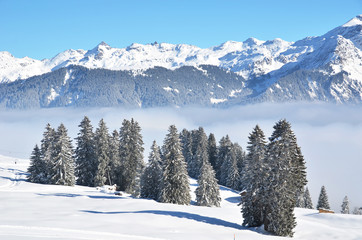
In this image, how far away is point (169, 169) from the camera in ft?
170

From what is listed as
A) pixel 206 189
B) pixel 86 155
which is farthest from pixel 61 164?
pixel 206 189

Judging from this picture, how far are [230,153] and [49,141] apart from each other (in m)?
45.2

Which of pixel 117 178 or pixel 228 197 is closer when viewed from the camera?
pixel 117 178

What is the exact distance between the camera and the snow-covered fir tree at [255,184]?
115ft

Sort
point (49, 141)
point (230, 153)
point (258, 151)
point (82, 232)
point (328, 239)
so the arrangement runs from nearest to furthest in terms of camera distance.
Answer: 1. point (82, 232)
2. point (328, 239)
3. point (258, 151)
4. point (49, 141)
5. point (230, 153)

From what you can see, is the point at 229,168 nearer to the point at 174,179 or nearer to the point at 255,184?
the point at 174,179

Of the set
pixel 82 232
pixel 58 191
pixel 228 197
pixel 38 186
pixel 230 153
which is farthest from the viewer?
pixel 230 153

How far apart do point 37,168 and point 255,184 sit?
43.7 meters

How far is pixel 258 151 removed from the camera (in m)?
37.6

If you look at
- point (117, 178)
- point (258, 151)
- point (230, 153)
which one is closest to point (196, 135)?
point (230, 153)

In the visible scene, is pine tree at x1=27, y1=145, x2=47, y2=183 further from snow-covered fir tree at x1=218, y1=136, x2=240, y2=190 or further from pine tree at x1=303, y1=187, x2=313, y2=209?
pine tree at x1=303, y1=187, x2=313, y2=209

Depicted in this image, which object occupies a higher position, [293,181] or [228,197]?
[293,181]

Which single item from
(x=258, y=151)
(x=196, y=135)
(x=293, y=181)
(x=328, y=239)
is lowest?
(x=328, y=239)

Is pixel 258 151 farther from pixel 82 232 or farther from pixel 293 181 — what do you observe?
pixel 82 232
